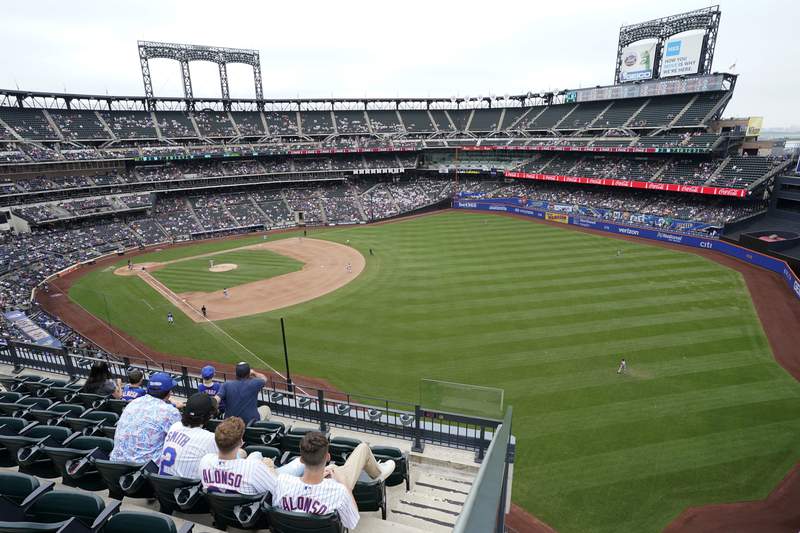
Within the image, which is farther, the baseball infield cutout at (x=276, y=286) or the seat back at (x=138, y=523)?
the baseball infield cutout at (x=276, y=286)

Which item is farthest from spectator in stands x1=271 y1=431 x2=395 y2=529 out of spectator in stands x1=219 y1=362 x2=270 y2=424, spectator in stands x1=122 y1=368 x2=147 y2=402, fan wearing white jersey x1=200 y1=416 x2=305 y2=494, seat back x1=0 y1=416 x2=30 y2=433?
seat back x1=0 y1=416 x2=30 y2=433

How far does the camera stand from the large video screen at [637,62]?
2532 inches

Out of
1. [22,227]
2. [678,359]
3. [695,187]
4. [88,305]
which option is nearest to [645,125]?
[695,187]

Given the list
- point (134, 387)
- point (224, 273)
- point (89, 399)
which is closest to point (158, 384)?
point (134, 387)

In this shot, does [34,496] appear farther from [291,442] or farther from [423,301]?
[423,301]

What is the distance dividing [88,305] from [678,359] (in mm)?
39598

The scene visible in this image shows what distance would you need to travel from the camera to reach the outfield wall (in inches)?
1364

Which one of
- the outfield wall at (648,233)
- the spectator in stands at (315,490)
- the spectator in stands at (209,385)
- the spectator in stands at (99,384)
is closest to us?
the spectator in stands at (315,490)

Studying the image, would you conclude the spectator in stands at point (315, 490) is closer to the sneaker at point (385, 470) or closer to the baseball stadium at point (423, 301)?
the baseball stadium at point (423, 301)

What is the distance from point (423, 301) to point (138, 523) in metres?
26.7

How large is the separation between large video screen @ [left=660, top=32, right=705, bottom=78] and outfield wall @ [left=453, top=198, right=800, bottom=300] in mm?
28901

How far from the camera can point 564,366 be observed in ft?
68.5

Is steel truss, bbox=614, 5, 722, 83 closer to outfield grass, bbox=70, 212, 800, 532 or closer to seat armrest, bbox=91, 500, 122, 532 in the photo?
outfield grass, bbox=70, 212, 800, 532

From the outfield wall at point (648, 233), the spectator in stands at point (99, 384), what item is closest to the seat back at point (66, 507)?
the spectator in stands at point (99, 384)
